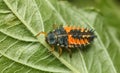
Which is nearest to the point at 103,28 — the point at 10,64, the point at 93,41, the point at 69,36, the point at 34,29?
the point at 93,41

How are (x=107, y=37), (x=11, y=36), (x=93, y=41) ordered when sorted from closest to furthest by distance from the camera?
(x=11, y=36)
(x=93, y=41)
(x=107, y=37)

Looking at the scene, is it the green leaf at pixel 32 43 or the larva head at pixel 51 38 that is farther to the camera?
the larva head at pixel 51 38

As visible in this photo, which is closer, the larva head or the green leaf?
the green leaf

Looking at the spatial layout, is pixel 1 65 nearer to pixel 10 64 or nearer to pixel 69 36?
pixel 10 64
